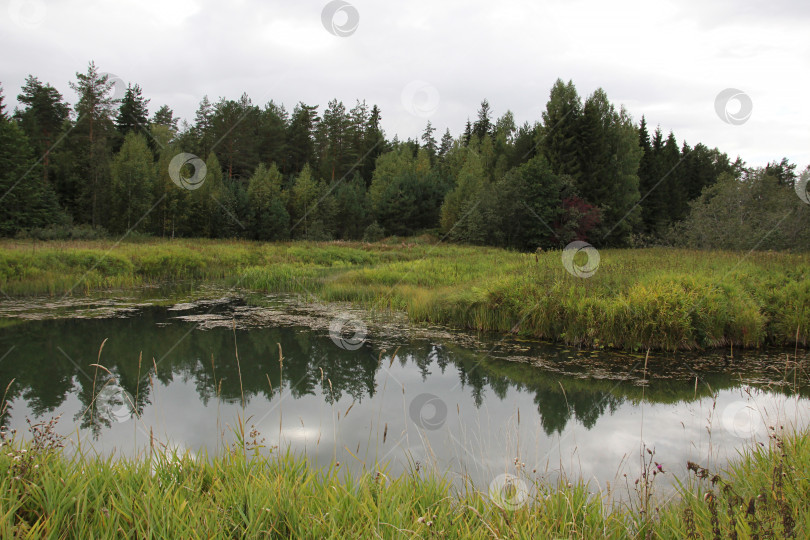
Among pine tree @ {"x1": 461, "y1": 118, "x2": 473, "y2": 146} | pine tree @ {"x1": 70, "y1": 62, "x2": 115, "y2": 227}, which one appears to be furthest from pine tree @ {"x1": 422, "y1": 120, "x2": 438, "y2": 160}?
pine tree @ {"x1": 70, "y1": 62, "x2": 115, "y2": 227}

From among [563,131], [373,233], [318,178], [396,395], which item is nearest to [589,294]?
[396,395]

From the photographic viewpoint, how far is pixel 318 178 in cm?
5547

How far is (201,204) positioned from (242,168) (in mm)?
12707

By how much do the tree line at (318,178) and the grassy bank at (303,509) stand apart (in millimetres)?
22757

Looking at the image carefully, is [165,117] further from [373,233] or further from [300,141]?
[373,233]

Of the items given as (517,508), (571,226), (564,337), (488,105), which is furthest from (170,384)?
(488,105)

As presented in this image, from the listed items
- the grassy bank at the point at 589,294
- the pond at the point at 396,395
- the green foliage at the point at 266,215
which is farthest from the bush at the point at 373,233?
the pond at the point at 396,395

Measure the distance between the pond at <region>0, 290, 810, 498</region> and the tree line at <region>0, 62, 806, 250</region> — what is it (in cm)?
1865

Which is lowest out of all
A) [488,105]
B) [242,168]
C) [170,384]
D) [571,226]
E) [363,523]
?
[170,384]

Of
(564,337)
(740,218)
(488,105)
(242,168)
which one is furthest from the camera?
(488,105)

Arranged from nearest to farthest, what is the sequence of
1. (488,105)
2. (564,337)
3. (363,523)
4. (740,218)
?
Answer: (363,523), (564,337), (740,218), (488,105)

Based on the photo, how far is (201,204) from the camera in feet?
120

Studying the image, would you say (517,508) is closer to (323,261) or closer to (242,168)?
(323,261)

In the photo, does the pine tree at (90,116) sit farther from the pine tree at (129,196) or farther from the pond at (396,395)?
the pond at (396,395)
